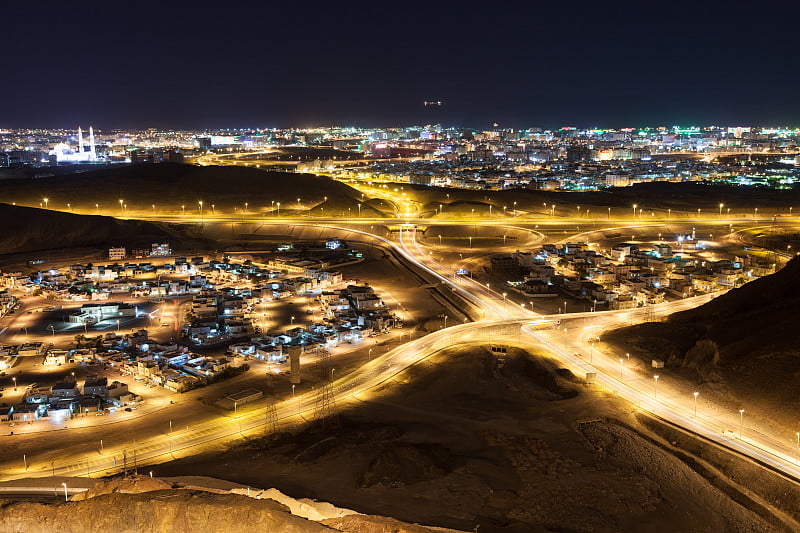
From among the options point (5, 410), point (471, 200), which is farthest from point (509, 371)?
point (471, 200)

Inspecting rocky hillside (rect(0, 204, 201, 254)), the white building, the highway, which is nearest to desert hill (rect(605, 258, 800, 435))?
the highway

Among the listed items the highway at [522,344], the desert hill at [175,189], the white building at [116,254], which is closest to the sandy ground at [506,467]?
the highway at [522,344]

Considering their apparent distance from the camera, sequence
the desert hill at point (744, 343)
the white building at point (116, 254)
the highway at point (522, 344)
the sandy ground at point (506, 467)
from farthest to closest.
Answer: the white building at point (116, 254) < the desert hill at point (744, 343) < the highway at point (522, 344) < the sandy ground at point (506, 467)

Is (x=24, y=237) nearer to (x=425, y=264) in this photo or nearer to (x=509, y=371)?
(x=425, y=264)

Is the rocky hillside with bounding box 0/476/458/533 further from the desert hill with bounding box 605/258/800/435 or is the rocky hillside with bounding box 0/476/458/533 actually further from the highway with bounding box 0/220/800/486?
the desert hill with bounding box 605/258/800/435

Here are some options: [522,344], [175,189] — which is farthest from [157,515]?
[175,189]

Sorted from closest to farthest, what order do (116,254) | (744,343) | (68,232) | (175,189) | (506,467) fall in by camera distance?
(506,467), (744,343), (116,254), (68,232), (175,189)

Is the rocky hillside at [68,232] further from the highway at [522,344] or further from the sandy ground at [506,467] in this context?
the sandy ground at [506,467]

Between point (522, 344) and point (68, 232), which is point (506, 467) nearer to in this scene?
point (522, 344)

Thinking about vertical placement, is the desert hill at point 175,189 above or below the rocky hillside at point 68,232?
above

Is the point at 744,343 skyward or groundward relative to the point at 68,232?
skyward
